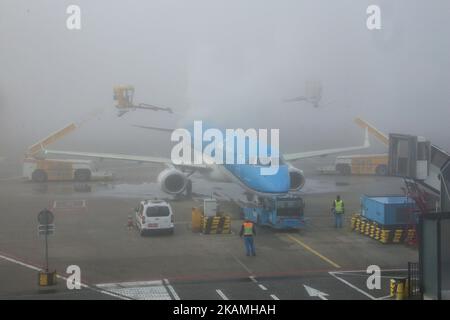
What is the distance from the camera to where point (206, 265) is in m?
20.0

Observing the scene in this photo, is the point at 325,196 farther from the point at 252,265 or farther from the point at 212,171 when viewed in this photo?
the point at 252,265

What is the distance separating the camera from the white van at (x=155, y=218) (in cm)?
2464

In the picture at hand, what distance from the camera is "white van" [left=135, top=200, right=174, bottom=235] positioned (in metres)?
24.6

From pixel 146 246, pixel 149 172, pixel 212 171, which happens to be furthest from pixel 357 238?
pixel 149 172

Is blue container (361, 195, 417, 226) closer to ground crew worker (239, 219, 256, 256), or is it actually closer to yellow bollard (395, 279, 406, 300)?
ground crew worker (239, 219, 256, 256)

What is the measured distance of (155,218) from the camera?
2473 centimetres

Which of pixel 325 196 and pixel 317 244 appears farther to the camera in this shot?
pixel 325 196

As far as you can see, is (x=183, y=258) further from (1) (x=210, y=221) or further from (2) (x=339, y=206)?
(2) (x=339, y=206)

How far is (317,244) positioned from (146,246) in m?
6.85

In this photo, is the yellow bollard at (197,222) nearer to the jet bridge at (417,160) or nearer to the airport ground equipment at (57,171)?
the jet bridge at (417,160)

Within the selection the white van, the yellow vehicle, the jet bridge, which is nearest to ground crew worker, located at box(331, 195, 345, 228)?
the jet bridge

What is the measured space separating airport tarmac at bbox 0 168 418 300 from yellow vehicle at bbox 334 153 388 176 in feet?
52.2

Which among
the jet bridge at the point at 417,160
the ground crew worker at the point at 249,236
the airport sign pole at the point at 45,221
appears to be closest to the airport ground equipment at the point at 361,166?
the jet bridge at the point at 417,160

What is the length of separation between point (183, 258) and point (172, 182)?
1279cm
